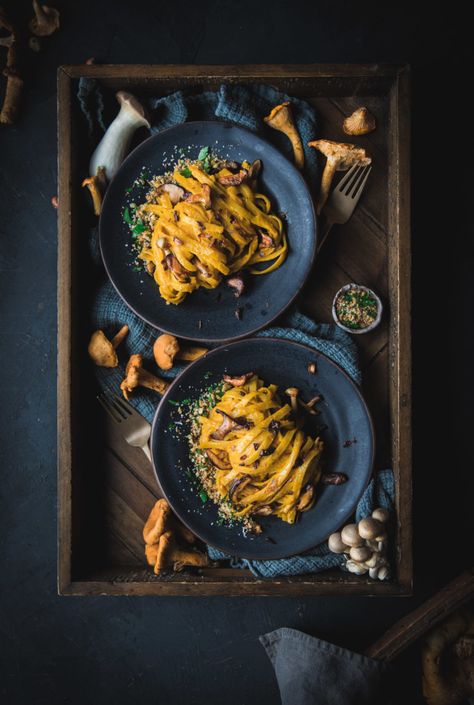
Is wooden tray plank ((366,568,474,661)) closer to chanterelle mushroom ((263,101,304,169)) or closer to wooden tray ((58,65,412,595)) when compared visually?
wooden tray ((58,65,412,595))

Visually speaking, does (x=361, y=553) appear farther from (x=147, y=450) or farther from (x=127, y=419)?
(x=127, y=419)

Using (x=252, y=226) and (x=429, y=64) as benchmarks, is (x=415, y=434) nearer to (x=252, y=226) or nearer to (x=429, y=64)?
(x=252, y=226)

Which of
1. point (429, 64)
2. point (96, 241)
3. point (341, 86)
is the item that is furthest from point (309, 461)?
point (429, 64)

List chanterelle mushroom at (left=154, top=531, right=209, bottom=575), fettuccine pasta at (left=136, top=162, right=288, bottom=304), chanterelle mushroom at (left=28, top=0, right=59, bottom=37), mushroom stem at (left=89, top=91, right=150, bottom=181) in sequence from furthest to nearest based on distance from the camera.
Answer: chanterelle mushroom at (left=28, top=0, right=59, bottom=37) < mushroom stem at (left=89, top=91, right=150, bottom=181) < chanterelle mushroom at (left=154, top=531, right=209, bottom=575) < fettuccine pasta at (left=136, top=162, right=288, bottom=304)

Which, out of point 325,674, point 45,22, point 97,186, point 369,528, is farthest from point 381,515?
point 45,22

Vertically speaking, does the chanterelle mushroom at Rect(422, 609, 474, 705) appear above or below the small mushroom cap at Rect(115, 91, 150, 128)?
below

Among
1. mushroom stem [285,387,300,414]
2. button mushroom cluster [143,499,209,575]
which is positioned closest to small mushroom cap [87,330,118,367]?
button mushroom cluster [143,499,209,575]
